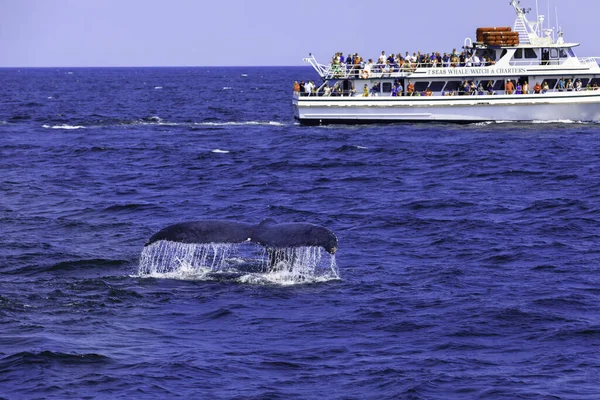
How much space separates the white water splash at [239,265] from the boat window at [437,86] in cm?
3682

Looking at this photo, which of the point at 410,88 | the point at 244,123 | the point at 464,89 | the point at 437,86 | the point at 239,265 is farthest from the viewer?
the point at 244,123

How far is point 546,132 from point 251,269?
36396 mm

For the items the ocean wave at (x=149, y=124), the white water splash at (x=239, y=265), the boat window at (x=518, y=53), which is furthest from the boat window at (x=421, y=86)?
the white water splash at (x=239, y=265)

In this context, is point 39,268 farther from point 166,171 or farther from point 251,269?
point 166,171

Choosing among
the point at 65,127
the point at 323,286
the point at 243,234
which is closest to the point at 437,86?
the point at 65,127

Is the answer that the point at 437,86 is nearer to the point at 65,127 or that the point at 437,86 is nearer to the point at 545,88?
the point at 545,88

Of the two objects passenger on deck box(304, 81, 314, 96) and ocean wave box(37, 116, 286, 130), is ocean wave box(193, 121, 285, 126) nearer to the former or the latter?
ocean wave box(37, 116, 286, 130)

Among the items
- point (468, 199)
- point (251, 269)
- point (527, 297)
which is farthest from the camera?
point (468, 199)

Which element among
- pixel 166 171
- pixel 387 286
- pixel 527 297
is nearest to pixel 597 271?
pixel 527 297

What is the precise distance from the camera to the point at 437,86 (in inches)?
2371

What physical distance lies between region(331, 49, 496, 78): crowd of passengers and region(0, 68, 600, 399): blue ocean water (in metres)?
12.3

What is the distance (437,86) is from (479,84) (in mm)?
2431

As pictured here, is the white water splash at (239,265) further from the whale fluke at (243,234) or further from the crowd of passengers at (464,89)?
the crowd of passengers at (464,89)

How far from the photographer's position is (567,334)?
18.3 m
